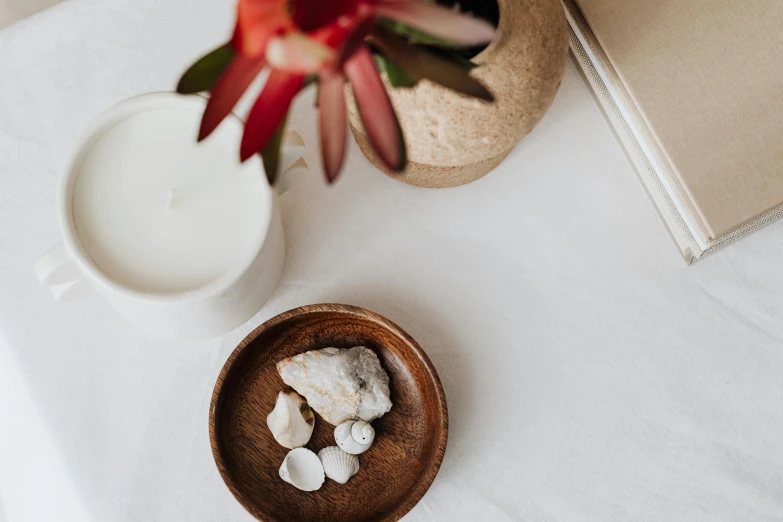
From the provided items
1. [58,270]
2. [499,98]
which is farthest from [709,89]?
[58,270]

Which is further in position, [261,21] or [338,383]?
[338,383]

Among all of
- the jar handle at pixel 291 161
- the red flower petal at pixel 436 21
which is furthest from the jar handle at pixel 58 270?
the red flower petal at pixel 436 21

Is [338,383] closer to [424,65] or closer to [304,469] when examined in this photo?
[304,469]

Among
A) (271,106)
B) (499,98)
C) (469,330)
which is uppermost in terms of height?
(271,106)

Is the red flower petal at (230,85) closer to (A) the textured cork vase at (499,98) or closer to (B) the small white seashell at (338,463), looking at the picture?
(A) the textured cork vase at (499,98)

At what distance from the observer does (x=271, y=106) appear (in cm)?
22

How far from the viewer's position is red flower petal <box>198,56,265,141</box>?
22 centimetres

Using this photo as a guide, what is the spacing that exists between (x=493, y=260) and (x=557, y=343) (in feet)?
0.22

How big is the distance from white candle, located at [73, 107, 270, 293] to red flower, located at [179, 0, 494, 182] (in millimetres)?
108

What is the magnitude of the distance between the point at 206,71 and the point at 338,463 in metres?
0.26

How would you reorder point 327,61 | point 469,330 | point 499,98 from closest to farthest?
point 327,61 → point 499,98 → point 469,330

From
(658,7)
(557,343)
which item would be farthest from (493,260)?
(658,7)

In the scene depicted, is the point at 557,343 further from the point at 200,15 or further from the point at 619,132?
the point at 200,15

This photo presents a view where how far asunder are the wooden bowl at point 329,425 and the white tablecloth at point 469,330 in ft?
0.08
